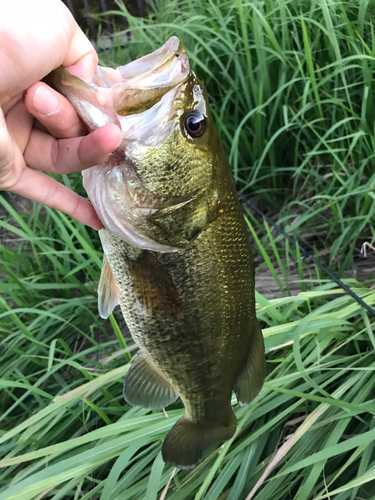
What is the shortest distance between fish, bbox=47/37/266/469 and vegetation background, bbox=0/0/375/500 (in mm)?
198

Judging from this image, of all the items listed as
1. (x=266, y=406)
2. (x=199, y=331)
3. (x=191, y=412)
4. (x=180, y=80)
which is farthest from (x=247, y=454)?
(x=180, y=80)

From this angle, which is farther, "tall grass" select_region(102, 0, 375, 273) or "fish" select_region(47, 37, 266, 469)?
"tall grass" select_region(102, 0, 375, 273)

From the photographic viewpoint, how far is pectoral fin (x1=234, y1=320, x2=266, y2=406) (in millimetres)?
1013

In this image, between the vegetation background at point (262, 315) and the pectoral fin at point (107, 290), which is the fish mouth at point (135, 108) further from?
the vegetation background at point (262, 315)

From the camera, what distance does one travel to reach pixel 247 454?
1.18m

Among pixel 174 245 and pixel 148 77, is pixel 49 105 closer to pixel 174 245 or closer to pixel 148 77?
pixel 148 77

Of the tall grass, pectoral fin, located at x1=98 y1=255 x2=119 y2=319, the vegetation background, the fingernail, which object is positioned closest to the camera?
the fingernail

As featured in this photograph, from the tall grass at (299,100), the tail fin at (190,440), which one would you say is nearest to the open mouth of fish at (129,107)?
the tail fin at (190,440)

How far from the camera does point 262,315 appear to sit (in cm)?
145

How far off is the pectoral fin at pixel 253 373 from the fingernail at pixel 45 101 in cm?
75

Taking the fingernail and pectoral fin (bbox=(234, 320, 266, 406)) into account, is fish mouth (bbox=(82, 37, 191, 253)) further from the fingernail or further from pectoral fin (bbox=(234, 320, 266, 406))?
pectoral fin (bbox=(234, 320, 266, 406))

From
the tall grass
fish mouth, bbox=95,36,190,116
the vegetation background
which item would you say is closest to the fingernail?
fish mouth, bbox=95,36,190,116

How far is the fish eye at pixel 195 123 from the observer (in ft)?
2.62

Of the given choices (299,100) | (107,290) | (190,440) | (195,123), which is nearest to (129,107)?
(195,123)
